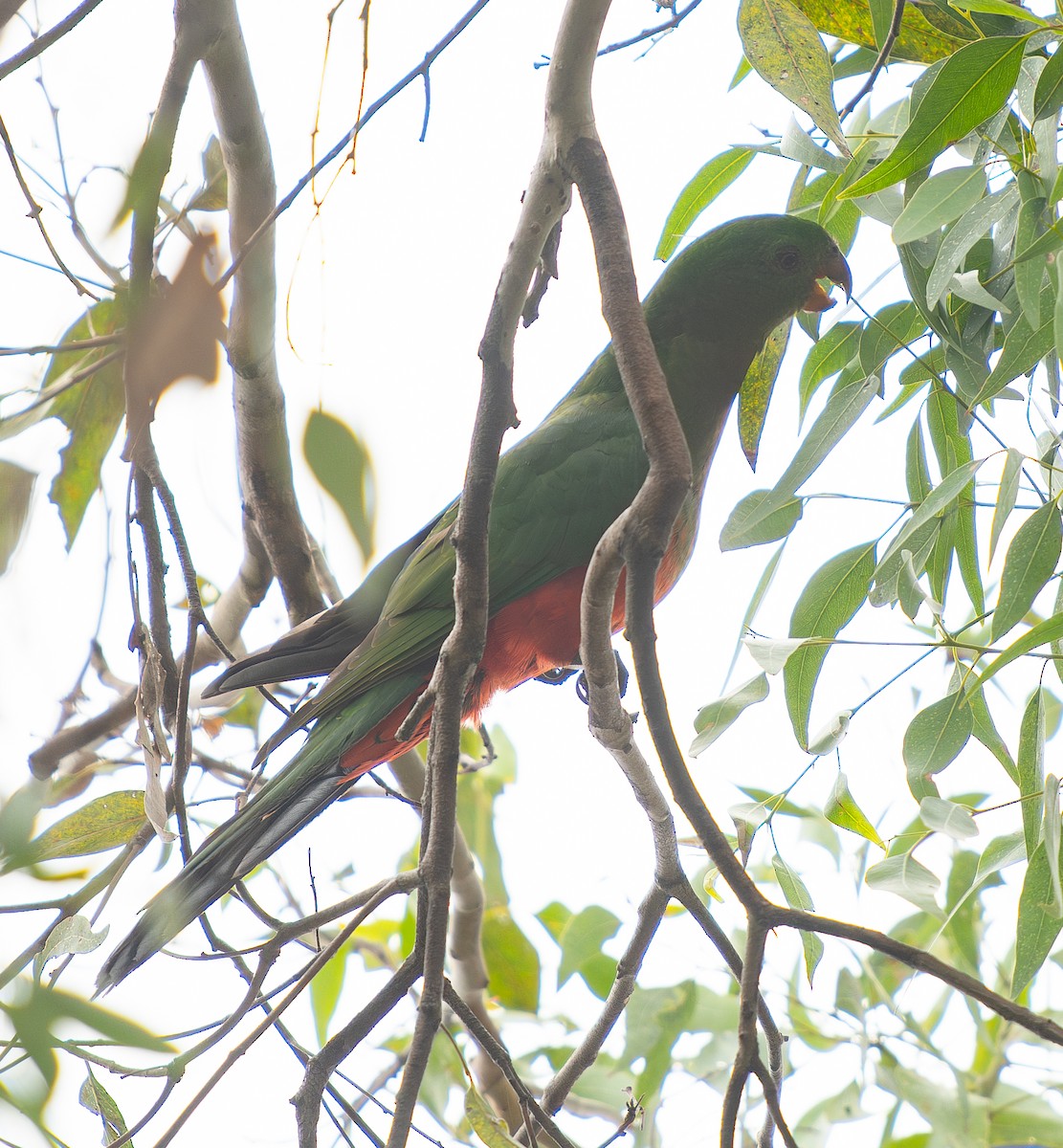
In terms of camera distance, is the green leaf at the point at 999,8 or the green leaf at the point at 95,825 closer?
the green leaf at the point at 999,8

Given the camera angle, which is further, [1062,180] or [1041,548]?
[1041,548]

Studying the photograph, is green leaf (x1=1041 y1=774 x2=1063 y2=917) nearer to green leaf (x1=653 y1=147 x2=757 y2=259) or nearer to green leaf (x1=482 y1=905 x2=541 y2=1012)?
green leaf (x1=653 y1=147 x2=757 y2=259)

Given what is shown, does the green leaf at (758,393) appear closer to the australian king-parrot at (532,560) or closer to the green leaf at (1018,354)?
the australian king-parrot at (532,560)

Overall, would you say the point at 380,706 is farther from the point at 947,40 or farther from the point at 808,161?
the point at 947,40

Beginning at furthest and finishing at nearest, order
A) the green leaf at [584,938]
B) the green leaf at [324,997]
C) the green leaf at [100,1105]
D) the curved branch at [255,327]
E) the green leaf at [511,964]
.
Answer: the green leaf at [511,964] → the green leaf at [324,997] → the green leaf at [584,938] → the curved branch at [255,327] → the green leaf at [100,1105]

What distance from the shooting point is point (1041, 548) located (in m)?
1.19

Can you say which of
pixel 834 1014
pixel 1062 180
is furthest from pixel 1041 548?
pixel 834 1014

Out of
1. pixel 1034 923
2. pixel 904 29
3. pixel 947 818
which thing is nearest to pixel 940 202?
pixel 904 29

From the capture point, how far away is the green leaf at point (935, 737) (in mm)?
1345

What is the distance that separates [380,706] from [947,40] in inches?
A: 51.7

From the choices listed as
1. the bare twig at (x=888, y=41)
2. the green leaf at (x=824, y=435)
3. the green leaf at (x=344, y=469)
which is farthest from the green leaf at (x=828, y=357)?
the green leaf at (x=344, y=469)

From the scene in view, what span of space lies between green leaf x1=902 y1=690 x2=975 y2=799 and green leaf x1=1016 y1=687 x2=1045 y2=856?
81 millimetres

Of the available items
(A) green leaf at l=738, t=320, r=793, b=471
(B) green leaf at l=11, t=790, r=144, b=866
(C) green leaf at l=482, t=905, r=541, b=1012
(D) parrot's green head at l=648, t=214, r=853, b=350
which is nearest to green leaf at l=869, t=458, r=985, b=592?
(A) green leaf at l=738, t=320, r=793, b=471

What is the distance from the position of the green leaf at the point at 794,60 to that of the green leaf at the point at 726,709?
66 centimetres
